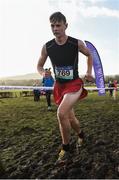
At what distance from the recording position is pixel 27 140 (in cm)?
736

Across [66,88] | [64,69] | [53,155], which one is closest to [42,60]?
[64,69]

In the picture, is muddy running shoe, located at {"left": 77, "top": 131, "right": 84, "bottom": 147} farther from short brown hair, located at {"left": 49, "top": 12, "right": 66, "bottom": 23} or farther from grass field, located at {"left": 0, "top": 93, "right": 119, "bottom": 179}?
short brown hair, located at {"left": 49, "top": 12, "right": 66, "bottom": 23}

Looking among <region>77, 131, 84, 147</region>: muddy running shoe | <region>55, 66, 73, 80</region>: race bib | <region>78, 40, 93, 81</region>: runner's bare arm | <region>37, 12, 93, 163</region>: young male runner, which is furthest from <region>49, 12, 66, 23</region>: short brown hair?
<region>77, 131, 84, 147</region>: muddy running shoe

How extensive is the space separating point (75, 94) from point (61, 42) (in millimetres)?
792

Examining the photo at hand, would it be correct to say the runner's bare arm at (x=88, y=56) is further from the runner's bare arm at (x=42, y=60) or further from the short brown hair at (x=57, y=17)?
the runner's bare arm at (x=42, y=60)

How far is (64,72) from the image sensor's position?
17.7 ft

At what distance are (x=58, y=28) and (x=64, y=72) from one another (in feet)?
2.10

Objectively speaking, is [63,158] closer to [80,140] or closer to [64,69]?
[80,140]

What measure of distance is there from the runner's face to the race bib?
478mm

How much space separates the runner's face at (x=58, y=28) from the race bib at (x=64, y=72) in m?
0.48

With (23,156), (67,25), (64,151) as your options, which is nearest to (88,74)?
(67,25)

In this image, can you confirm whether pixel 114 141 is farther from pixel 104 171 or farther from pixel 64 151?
pixel 104 171

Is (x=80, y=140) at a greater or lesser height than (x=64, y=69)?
lesser

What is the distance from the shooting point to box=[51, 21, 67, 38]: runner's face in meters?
5.23
